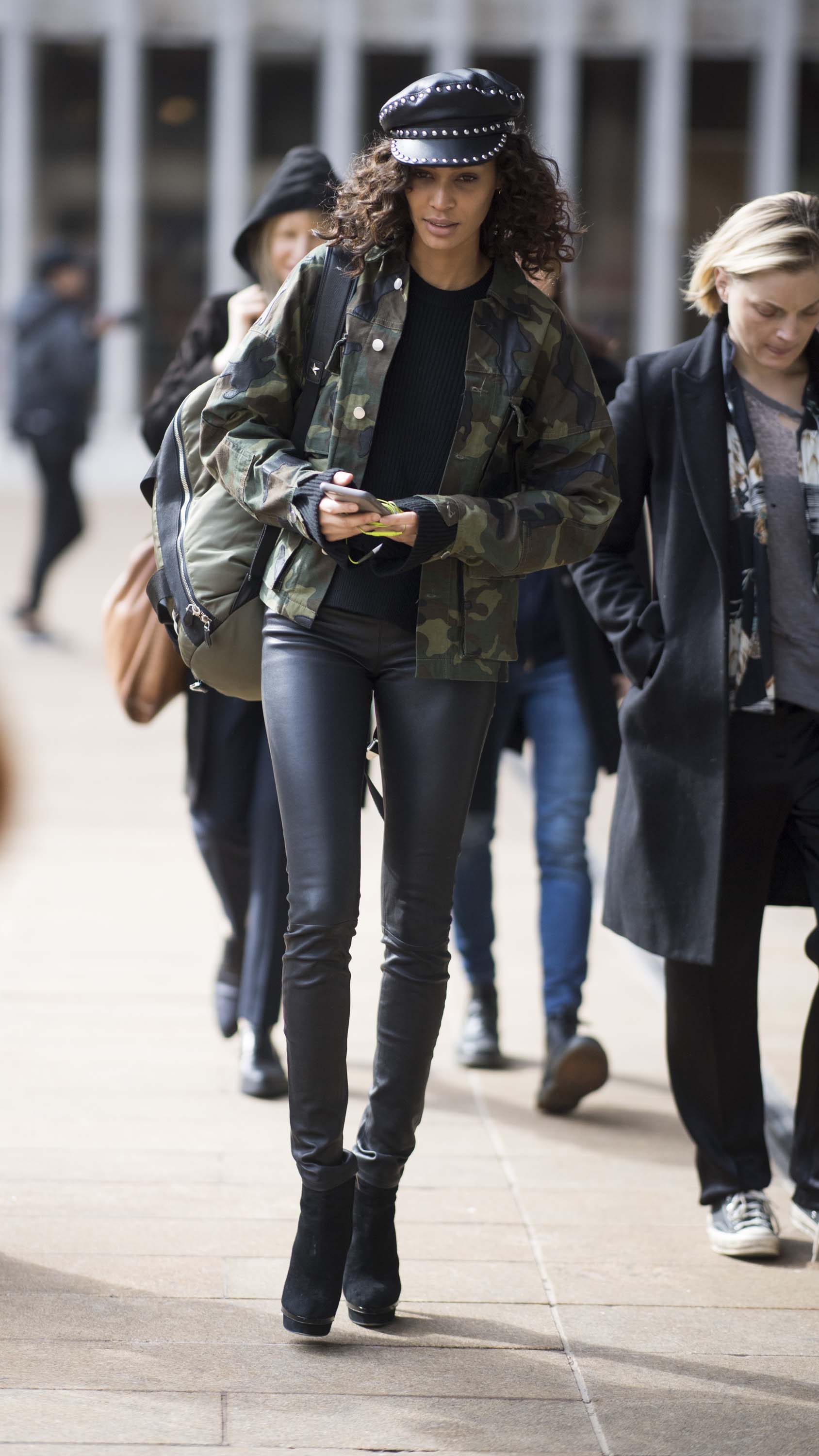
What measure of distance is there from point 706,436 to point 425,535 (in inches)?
Result: 36.4

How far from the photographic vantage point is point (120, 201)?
94.4 ft

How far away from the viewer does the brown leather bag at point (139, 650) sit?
175 inches

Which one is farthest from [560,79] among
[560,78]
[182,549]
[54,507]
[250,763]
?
[182,549]

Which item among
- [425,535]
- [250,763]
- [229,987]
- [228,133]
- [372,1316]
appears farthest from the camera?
[228,133]

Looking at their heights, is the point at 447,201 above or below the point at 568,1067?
above

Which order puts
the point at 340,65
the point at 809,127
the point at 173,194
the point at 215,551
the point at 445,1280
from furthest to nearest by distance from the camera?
the point at 173,194, the point at 809,127, the point at 340,65, the point at 445,1280, the point at 215,551

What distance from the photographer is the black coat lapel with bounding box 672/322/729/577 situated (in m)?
3.67

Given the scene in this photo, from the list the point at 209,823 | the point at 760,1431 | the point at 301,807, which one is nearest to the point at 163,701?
the point at 209,823

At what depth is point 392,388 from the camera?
10.5ft

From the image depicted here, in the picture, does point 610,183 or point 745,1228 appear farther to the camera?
point 610,183

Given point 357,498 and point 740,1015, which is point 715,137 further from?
point 357,498

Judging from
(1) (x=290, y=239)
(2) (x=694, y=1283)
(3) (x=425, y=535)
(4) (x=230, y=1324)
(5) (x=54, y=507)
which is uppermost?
(1) (x=290, y=239)

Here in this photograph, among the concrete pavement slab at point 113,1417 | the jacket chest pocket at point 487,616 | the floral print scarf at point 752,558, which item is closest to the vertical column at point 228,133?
the floral print scarf at point 752,558

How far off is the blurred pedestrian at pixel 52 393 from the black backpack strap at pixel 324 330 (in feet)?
30.2
